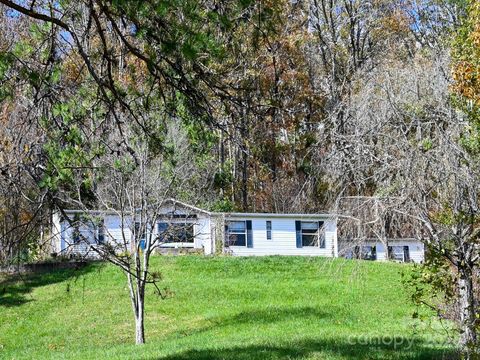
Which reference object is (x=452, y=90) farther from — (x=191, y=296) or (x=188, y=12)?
(x=191, y=296)

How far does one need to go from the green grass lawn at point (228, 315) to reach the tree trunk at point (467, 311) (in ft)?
2.14

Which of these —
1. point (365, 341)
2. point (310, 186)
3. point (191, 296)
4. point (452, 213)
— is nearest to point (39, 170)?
point (452, 213)

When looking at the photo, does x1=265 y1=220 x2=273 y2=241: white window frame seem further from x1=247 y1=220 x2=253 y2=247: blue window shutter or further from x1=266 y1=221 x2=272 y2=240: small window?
x1=247 y1=220 x2=253 y2=247: blue window shutter

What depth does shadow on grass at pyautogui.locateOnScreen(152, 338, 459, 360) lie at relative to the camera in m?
8.34

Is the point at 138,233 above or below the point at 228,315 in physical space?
above

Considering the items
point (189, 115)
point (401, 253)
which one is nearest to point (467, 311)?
point (189, 115)

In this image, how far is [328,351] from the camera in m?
8.93

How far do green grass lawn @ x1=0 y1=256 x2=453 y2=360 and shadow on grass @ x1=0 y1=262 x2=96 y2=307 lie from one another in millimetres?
61

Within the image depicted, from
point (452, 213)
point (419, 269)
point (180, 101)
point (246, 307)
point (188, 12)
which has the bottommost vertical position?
point (246, 307)

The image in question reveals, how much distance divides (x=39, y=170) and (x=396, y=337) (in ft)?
21.1

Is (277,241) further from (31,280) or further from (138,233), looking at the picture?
(138,233)

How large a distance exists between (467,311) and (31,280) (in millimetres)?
18956

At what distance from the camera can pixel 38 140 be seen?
7051mm

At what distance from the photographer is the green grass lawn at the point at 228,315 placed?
982cm
